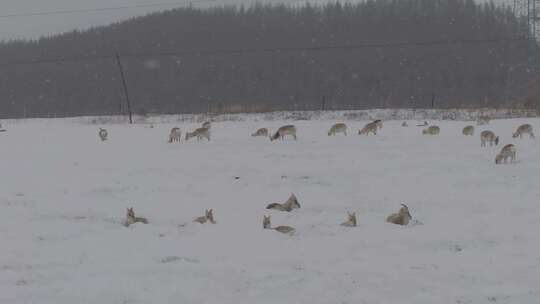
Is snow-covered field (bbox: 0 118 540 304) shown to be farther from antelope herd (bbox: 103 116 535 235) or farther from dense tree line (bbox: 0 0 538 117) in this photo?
dense tree line (bbox: 0 0 538 117)

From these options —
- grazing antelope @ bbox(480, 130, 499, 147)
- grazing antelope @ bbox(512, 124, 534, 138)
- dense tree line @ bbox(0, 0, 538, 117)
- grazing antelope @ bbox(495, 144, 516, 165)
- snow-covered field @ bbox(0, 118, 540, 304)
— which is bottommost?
snow-covered field @ bbox(0, 118, 540, 304)

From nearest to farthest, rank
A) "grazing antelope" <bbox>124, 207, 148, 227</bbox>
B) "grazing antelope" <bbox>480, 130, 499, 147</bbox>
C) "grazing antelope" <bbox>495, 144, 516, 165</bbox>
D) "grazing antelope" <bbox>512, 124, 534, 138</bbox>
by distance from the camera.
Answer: "grazing antelope" <bbox>124, 207, 148, 227</bbox> < "grazing antelope" <bbox>495, 144, 516, 165</bbox> < "grazing antelope" <bbox>480, 130, 499, 147</bbox> < "grazing antelope" <bbox>512, 124, 534, 138</bbox>

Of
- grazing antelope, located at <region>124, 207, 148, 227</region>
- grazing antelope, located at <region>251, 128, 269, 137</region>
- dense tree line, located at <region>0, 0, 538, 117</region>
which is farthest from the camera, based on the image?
dense tree line, located at <region>0, 0, 538, 117</region>

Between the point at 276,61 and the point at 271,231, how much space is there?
3547 inches

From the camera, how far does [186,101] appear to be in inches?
3472

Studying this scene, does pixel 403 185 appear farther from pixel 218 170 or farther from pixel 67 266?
pixel 67 266

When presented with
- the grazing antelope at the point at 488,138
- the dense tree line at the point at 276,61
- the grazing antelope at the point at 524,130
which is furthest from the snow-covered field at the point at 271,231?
the dense tree line at the point at 276,61

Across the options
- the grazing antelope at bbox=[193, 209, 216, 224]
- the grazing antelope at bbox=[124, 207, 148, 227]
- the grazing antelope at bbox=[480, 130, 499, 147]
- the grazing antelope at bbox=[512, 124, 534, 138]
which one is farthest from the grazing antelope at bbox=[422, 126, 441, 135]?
the grazing antelope at bbox=[124, 207, 148, 227]

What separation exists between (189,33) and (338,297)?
103241mm

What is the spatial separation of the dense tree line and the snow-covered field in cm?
6397

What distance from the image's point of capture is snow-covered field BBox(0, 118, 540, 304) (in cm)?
693

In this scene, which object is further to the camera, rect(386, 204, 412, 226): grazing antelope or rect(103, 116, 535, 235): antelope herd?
rect(386, 204, 412, 226): grazing antelope

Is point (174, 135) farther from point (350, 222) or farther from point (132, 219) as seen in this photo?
point (350, 222)

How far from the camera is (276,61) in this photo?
9800 centimetres
